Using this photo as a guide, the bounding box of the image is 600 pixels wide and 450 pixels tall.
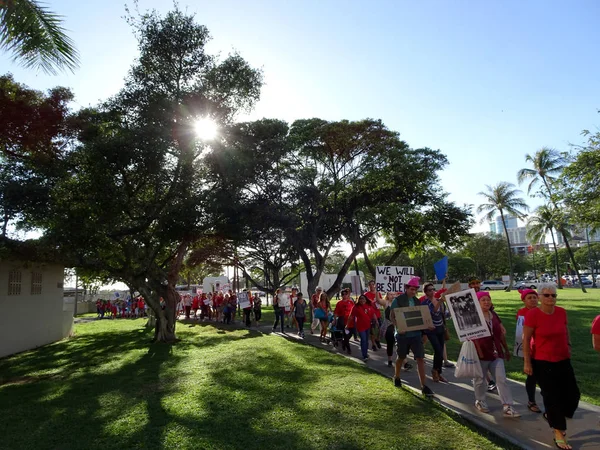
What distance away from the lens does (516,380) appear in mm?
7727

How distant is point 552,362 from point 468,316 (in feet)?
4.90

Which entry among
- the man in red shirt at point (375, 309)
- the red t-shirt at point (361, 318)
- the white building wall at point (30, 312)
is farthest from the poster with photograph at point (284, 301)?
the white building wall at point (30, 312)

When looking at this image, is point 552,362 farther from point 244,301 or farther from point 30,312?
point 30,312

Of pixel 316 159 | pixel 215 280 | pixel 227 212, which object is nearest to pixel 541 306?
pixel 227 212

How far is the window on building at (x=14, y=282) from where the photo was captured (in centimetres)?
1525

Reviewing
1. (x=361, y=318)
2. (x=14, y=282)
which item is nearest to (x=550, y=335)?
(x=361, y=318)

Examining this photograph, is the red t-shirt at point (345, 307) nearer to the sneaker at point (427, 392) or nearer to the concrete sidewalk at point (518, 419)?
the concrete sidewalk at point (518, 419)

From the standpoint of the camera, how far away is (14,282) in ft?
51.0

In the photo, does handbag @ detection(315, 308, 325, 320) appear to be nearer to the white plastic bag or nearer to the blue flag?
the blue flag

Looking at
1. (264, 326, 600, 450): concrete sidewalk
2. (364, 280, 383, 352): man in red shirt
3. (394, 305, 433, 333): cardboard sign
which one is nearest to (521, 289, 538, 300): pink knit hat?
(394, 305, 433, 333): cardboard sign

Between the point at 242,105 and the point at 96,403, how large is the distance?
1176 centimetres

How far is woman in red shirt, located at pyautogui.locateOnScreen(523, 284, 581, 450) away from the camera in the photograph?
443 centimetres

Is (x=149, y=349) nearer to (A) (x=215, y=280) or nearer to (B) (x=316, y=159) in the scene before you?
(B) (x=316, y=159)

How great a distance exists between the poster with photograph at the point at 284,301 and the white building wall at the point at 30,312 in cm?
908
